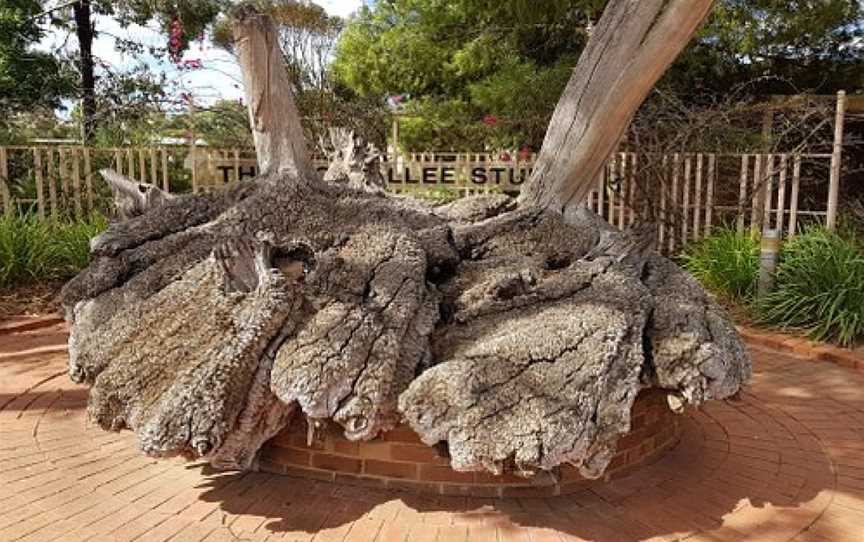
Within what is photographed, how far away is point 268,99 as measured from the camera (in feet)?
11.7

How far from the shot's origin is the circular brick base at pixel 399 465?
2643 millimetres

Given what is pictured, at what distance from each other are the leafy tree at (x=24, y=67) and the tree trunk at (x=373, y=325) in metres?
10.6

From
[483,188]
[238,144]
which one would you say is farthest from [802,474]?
[238,144]

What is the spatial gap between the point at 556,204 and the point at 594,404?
A: 1520mm

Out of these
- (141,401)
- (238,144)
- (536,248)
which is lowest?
(141,401)

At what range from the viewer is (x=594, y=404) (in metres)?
2.33

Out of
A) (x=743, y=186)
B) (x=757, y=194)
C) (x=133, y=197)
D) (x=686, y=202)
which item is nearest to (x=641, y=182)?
(x=686, y=202)

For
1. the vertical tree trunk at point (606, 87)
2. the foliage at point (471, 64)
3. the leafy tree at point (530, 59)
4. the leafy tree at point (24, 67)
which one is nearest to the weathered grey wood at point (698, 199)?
the leafy tree at point (530, 59)

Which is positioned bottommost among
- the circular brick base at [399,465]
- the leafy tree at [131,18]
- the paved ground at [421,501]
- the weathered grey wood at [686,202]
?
the paved ground at [421,501]

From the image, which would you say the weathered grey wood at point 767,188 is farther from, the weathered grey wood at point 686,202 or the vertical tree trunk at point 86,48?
the vertical tree trunk at point 86,48

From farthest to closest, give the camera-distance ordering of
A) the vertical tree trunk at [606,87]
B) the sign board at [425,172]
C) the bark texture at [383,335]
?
the sign board at [425,172]
the vertical tree trunk at [606,87]
the bark texture at [383,335]

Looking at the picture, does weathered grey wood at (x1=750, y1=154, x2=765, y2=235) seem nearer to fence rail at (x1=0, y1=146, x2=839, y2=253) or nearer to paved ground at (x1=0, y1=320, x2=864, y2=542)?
fence rail at (x1=0, y1=146, x2=839, y2=253)

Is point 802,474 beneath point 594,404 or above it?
beneath

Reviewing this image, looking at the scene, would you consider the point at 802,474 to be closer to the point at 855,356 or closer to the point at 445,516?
the point at 445,516
